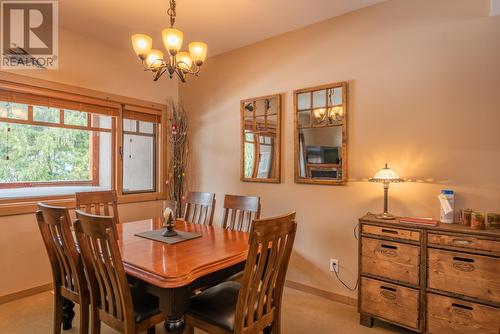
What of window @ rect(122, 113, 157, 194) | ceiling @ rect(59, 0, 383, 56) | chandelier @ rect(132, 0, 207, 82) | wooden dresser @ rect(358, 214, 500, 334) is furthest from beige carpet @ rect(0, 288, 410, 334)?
ceiling @ rect(59, 0, 383, 56)

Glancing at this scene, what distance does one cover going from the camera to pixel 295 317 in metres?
2.52

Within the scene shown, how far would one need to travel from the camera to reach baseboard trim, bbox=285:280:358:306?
8.96 ft

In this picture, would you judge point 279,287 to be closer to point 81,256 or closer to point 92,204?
point 81,256

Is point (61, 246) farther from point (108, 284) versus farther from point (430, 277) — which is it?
point (430, 277)

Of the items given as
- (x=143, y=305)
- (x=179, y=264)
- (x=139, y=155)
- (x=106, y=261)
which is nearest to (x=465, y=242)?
(x=179, y=264)

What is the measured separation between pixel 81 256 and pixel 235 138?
7.57 ft

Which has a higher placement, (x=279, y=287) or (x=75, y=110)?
(x=75, y=110)

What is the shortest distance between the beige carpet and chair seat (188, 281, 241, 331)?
753 mm

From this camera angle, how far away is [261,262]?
149 cm

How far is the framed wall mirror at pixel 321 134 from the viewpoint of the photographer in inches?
110

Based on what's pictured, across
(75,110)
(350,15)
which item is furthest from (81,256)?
(350,15)

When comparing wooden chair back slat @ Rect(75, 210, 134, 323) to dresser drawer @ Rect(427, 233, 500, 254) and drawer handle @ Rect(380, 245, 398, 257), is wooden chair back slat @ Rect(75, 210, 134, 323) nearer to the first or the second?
drawer handle @ Rect(380, 245, 398, 257)

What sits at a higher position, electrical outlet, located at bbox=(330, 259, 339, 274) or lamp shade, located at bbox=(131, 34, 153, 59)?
lamp shade, located at bbox=(131, 34, 153, 59)

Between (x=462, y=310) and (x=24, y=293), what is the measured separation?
3724mm
